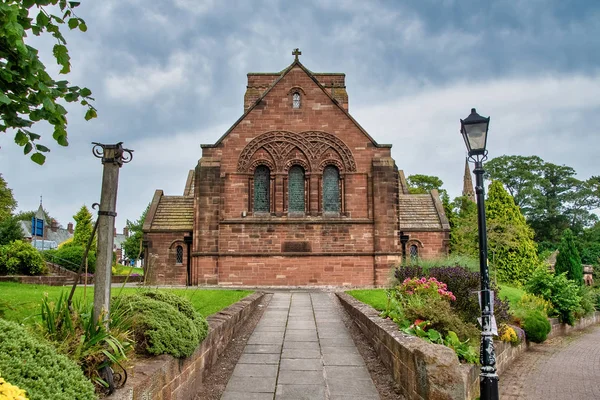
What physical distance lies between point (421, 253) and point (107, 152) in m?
21.3

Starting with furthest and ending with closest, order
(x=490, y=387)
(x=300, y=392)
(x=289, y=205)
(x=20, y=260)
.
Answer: (x=289, y=205) < (x=20, y=260) < (x=300, y=392) < (x=490, y=387)

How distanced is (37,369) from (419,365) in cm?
400

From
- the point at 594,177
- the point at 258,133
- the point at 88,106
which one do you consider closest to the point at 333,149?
the point at 258,133

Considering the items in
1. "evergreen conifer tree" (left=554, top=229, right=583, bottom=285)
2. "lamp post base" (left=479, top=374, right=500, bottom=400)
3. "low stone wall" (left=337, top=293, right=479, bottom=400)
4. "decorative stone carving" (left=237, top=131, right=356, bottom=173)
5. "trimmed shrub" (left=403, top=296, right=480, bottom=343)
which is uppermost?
"decorative stone carving" (left=237, top=131, right=356, bottom=173)

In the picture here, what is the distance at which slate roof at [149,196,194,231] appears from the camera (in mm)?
23188

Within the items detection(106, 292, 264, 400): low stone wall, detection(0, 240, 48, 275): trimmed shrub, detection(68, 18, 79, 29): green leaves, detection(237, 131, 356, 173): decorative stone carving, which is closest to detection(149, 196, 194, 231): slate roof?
detection(237, 131, 356, 173): decorative stone carving

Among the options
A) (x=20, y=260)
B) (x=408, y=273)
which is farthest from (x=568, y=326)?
(x=20, y=260)

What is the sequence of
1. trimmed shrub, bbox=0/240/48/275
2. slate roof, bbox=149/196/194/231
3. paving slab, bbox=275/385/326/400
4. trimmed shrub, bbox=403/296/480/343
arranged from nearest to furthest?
paving slab, bbox=275/385/326/400, trimmed shrub, bbox=403/296/480/343, trimmed shrub, bbox=0/240/48/275, slate roof, bbox=149/196/194/231

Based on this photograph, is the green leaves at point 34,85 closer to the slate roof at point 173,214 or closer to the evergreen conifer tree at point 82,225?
the slate roof at point 173,214

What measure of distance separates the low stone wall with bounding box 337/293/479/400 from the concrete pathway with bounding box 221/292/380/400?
1.44ft

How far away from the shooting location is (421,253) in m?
24.0

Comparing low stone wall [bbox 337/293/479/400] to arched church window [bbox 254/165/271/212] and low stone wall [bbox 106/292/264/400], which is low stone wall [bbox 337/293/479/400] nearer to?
low stone wall [bbox 106/292/264/400]

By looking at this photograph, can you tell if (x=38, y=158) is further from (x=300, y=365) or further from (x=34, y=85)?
(x=300, y=365)

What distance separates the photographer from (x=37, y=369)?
10.00ft
